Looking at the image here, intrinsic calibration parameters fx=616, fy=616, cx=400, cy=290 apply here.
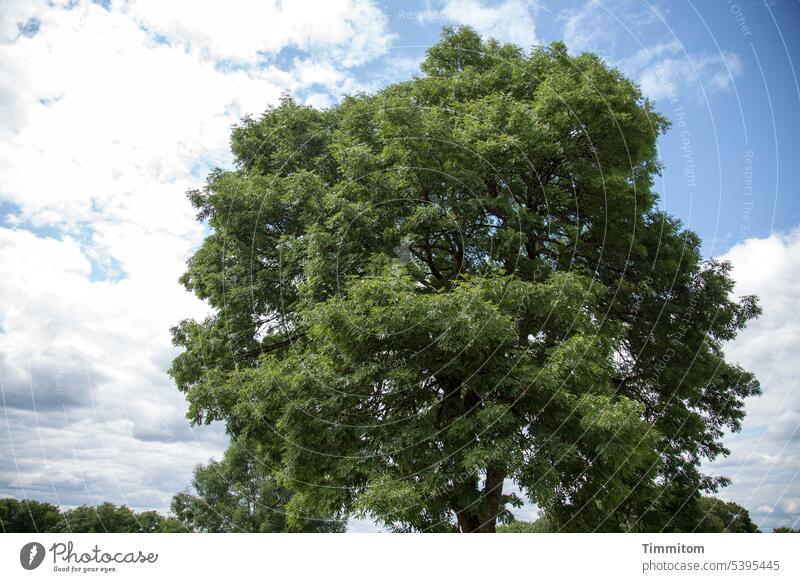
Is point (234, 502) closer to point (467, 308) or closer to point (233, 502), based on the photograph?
point (233, 502)

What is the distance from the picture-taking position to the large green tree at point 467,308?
12.2m

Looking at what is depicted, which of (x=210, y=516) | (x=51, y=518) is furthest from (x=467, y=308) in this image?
(x=210, y=516)

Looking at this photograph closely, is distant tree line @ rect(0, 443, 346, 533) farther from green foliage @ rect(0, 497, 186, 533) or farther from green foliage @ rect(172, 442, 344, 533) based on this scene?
green foliage @ rect(0, 497, 186, 533)

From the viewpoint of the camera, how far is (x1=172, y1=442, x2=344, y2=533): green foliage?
1236 inches

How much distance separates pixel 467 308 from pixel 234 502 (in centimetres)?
2698

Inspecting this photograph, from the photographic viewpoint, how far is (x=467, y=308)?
38.3 ft

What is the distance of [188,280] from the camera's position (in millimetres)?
19500

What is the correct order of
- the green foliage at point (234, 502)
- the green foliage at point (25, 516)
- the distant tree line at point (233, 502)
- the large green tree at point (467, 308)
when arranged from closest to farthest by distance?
the green foliage at point (25, 516) < the large green tree at point (467, 308) < the distant tree line at point (233, 502) < the green foliage at point (234, 502)
